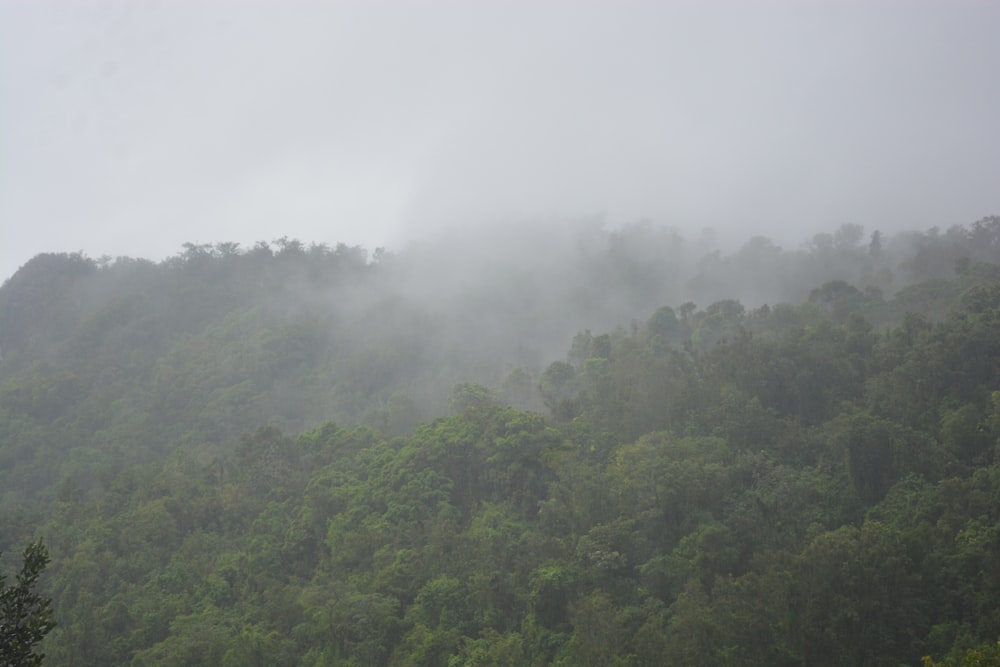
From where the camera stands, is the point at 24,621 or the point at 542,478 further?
the point at 542,478

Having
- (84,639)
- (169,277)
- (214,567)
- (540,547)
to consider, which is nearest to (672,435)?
(540,547)

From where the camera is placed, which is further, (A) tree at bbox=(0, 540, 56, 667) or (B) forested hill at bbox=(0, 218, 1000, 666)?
(B) forested hill at bbox=(0, 218, 1000, 666)

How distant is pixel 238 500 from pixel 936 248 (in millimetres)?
52257

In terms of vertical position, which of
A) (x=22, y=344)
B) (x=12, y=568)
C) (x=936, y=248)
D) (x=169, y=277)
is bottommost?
(x=12, y=568)

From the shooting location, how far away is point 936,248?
63438mm

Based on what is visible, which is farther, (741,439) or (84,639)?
(741,439)

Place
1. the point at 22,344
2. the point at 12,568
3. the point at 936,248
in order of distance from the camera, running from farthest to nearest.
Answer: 1. the point at 22,344
2. the point at 936,248
3. the point at 12,568

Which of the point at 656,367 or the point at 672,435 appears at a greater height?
the point at 656,367

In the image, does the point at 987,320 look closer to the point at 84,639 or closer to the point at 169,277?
the point at 84,639

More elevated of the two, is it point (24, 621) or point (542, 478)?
point (542, 478)

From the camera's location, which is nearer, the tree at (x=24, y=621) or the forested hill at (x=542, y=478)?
the tree at (x=24, y=621)

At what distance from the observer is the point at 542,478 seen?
39.3 meters

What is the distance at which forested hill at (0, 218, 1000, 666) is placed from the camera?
2641cm

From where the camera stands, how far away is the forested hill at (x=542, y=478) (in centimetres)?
2641
